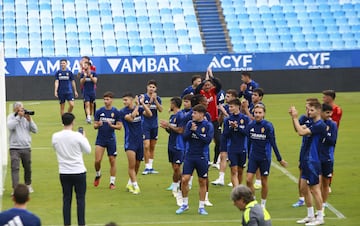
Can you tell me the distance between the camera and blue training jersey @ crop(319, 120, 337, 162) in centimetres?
1748

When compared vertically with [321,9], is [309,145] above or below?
below

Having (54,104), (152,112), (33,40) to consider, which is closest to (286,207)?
(152,112)

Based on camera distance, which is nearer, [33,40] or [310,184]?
[310,184]

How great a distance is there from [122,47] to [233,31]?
5.84 metres

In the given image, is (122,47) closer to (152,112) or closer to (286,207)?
(152,112)

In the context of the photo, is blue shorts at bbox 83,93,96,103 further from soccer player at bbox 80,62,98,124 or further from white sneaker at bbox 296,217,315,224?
white sneaker at bbox 296,217,315,224

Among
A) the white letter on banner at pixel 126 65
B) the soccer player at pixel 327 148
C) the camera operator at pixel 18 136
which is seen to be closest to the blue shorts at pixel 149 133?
the camera operator at pixel 18 136

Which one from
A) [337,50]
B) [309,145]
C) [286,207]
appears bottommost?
[286,207]

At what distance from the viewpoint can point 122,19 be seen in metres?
46.6

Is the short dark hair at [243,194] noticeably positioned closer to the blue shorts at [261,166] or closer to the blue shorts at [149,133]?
the blue shorts at [261,166]

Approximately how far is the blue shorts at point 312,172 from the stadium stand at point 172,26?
91.8 ft

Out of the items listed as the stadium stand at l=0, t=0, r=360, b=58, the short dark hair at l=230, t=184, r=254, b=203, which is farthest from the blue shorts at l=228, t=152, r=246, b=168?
the stadium stand at l=0, t=0, r=360, b=58

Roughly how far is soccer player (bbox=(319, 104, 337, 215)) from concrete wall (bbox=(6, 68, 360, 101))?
916 inches

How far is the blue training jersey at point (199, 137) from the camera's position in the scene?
17.7m
